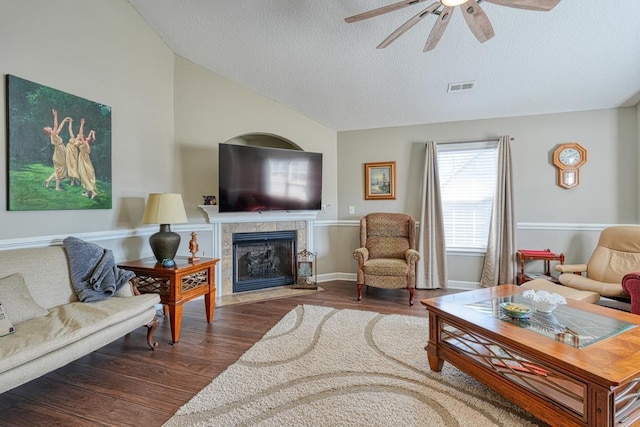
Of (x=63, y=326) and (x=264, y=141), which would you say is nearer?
(x=63, y=326)

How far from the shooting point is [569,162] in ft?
13.0

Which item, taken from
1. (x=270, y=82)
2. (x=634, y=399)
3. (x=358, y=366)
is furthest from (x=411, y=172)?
(x=634, y=399)

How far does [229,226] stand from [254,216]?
0.36 metres

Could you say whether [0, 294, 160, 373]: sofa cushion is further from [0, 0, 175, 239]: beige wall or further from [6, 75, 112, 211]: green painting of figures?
[6, 75, 112, 211]: green painting of figures

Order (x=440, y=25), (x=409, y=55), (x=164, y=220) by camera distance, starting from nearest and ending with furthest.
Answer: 1. (x=440, y=25)
2. (x=164, y=220)
3. (x=409, y=55)

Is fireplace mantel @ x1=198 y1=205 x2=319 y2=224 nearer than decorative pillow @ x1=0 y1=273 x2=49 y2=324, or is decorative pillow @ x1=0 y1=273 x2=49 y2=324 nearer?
decorative pillow @ x1=0 y1=273 x2=49 y2=324

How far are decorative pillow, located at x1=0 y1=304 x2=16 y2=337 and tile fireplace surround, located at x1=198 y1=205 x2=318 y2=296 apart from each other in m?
2.21

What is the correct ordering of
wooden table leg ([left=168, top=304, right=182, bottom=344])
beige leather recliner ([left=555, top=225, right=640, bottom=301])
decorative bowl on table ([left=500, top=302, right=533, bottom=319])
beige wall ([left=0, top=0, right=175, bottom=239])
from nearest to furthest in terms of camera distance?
decorative bowl on table ([left=500, top=302, right=533, bottom=319]), beige wall ([left=0, top=0, right=175, bottom=239]), wooden table leg ([left=168, top=304, right=182, bottom=344]), beige leather recliner ([left=555, top=225, right=640, bottom=301])

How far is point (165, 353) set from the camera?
245cm

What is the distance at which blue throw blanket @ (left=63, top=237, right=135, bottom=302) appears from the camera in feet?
7.55

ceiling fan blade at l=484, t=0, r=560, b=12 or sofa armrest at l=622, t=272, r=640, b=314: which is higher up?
ceiling fan blade at l=484, t=0, r=560, b=12

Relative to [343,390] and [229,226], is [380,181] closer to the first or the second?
[229,226]

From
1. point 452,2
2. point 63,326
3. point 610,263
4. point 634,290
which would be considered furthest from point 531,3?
point 63,326

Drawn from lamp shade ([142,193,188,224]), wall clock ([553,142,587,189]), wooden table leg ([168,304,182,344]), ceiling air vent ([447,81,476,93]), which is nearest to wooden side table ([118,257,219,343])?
wooden table leg ([168,304,182,344])
